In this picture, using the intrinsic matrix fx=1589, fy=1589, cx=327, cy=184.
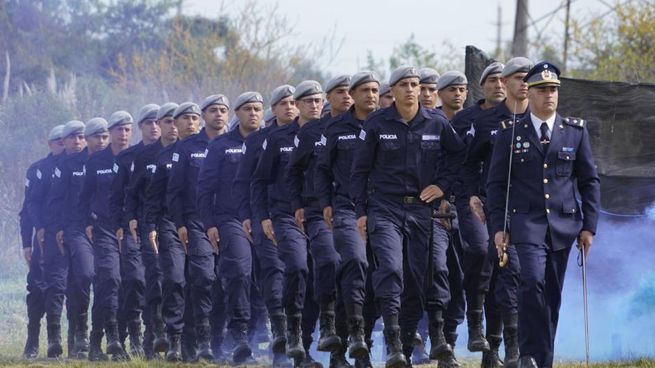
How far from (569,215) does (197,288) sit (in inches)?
221

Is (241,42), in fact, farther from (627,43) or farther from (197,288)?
(197,288)

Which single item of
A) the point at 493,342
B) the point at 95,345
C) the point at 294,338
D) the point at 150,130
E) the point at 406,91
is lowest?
the point at 95,345

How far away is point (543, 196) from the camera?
11578 mm

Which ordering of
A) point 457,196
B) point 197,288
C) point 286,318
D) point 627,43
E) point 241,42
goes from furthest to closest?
point 241,42
point 627,43
point 197,288
point 286,318
point 457,196

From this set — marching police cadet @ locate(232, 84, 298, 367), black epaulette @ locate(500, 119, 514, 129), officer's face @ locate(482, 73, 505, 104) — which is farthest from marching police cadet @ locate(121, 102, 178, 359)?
black epaulette @ locate(500, 119, 514, 129)

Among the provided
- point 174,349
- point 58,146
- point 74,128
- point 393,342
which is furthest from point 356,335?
point 58,146

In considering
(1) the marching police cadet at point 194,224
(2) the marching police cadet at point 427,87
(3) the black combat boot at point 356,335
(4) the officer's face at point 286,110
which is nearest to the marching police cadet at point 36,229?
(1) the marching police cadet at point 194,224

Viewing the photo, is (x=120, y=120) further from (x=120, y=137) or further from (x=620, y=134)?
(x=620, y=134)

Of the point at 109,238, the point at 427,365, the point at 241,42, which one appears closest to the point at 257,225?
the point at 427,365

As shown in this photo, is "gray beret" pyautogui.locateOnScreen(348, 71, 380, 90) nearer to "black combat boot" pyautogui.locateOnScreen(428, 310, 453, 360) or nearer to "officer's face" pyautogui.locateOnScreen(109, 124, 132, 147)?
"black combat boot" pyautogui.locateOnScreen(428, 310, 453, 360)

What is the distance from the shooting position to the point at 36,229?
19.3m

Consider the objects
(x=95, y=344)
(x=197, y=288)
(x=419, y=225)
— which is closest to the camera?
(x=419, y=225)

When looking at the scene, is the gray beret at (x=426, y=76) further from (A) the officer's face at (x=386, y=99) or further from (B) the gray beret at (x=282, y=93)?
(B) the gray beret at (x=282, y=93)

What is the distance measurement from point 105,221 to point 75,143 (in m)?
1.55
